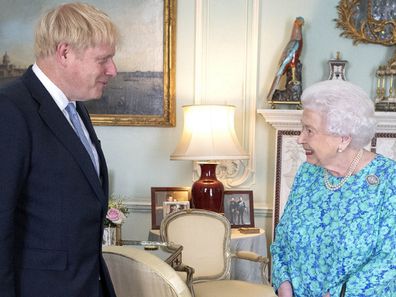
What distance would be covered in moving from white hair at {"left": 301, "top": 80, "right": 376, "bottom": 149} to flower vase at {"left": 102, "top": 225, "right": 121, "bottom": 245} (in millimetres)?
1417

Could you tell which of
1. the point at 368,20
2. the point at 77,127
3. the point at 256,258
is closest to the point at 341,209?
the point at 77,127

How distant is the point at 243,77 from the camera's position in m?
4.16

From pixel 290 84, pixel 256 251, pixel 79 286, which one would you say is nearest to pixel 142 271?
pixel 79 286

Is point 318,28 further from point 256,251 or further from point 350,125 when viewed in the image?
point 350,125

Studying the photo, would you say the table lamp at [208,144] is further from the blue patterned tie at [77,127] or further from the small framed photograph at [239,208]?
the blue patterned tie at [77,127]

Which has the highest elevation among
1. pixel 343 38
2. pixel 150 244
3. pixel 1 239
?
pixel 343 38

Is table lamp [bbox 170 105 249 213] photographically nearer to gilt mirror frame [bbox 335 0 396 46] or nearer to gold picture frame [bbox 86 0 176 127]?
gold picture frame [bbox 86 0 176 127]

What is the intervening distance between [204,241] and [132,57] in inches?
63.3

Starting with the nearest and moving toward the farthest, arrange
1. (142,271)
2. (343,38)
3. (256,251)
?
(142,271) → (256,251) → (343,38)

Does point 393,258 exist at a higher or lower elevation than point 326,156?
lower

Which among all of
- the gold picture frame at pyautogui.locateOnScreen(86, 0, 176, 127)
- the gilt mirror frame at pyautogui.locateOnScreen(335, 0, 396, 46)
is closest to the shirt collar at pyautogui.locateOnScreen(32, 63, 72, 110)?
the gold picture frame at pyautogui.locateOnScreen(86, 0, 176, 127)

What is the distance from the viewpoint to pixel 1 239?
120 cm

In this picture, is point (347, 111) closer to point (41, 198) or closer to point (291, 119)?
point (41, 198)

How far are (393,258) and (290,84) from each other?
7.82 ft
